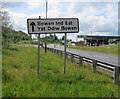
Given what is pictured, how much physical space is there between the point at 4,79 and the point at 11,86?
0.88 metres

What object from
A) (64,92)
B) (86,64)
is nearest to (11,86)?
(64,92)

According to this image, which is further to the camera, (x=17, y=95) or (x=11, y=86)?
(x=11, y=86)

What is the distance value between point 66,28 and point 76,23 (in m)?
0.48

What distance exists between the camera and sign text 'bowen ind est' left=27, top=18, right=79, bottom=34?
673 centimetres

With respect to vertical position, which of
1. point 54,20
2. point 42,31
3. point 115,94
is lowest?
point 115,94

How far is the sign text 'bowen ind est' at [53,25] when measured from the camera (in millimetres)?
6728

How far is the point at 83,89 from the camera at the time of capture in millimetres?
4980

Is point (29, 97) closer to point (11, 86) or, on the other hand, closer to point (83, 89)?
point (11, 86)

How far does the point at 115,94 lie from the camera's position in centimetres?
475

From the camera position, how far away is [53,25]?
6.91 metres

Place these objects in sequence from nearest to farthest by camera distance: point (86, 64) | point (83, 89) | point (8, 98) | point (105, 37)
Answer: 1. point (8, 98)
2. point (83, 89)
3. point (86, 64)
4. point (105, 37)

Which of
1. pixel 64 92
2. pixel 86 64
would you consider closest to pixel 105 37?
pixel 86 64

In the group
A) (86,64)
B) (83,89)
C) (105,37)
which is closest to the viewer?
(83,89)

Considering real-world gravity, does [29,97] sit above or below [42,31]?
below
